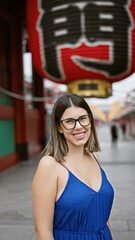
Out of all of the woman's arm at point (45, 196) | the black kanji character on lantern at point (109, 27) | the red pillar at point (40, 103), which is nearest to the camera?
the woman's arm at point (45, 196)

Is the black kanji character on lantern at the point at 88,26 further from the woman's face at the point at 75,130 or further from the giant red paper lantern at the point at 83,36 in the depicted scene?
the woman's face at the point at 75,130

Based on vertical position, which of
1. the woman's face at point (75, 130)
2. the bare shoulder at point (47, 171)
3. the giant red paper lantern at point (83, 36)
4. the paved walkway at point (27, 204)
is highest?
the giant red paper lantern at point (83, 36)

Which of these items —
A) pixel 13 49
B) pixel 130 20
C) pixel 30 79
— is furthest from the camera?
pixel 30 79

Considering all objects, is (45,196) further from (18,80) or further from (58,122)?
(18,80)

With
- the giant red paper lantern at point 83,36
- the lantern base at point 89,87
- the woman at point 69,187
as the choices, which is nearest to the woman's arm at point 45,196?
the woman at point 69,187

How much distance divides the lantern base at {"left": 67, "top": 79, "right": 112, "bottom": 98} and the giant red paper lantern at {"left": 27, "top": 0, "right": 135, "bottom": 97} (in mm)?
155

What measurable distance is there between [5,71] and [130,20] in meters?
4.97

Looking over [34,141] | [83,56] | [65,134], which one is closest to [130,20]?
[83,56]

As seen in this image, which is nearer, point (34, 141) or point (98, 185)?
point (98, 185)

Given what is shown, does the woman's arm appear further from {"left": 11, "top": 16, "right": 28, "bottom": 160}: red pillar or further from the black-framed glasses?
{"left": 11, "top": 16, "right": 28, "bottom": 160}: red pillar

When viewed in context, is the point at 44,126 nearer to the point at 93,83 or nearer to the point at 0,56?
the point at 0,56

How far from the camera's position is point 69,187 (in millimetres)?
1060

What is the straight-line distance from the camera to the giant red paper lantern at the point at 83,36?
333 centimetres

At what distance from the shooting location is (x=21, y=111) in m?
7.86
